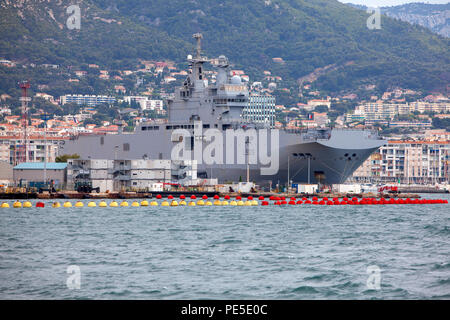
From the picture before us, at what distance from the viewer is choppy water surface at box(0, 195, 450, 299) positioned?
93.6 feet

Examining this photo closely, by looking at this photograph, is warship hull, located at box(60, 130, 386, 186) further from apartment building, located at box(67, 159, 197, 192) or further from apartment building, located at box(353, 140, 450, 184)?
apartment building, located at box(353, 140, 450, 184)

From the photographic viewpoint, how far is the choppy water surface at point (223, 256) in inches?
1123

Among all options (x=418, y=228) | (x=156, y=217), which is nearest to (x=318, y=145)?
(x=156, y=217)

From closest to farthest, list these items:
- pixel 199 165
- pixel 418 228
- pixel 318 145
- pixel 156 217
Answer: pixel 418 228 → pixel 156 217 → pixel 318 145 → pixel 199 165

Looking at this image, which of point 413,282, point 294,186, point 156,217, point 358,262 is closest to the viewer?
point 413,282

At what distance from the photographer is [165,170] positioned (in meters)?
100

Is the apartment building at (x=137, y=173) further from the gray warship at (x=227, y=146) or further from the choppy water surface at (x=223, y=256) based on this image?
the choppy water surface at (x=223, y=256)

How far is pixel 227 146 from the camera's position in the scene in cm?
9675

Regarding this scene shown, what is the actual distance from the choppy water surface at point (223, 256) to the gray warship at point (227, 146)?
2671cm

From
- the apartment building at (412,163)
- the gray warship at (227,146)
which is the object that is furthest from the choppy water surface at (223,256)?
the apartment building at (412,163)

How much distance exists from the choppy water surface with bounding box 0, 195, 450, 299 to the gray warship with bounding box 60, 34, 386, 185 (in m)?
26.7
